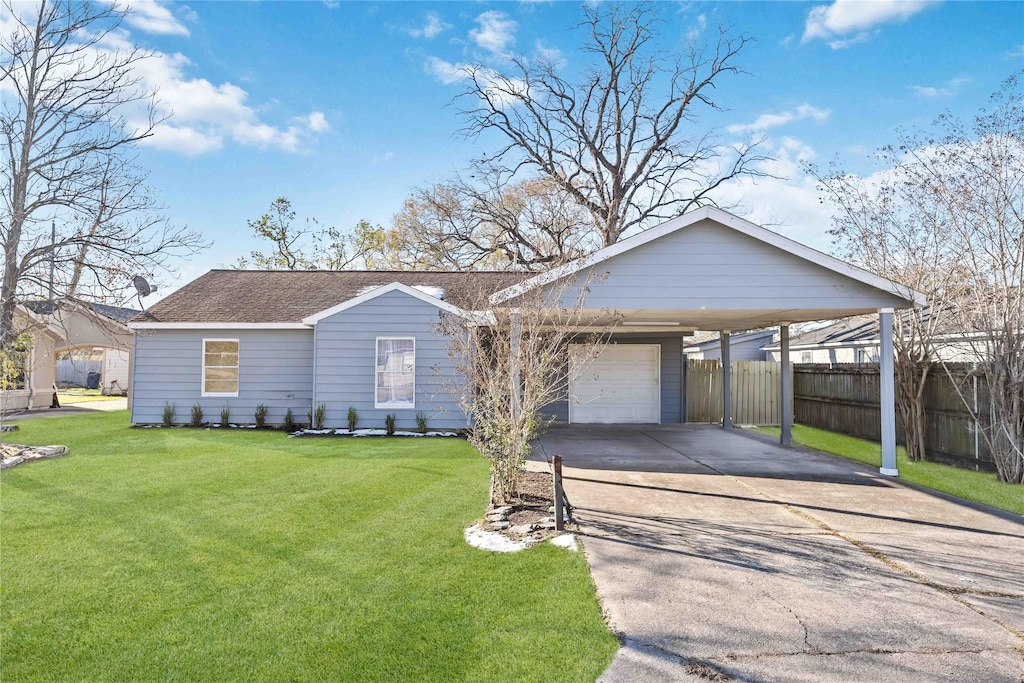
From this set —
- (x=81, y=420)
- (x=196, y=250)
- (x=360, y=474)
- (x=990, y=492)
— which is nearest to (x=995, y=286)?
(x=990, y=492)

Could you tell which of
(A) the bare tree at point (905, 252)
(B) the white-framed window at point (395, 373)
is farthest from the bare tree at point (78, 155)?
(A) the bare tree at point (905, 252)

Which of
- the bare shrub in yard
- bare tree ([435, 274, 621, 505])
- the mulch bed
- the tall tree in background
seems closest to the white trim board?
the bare shrub in yard

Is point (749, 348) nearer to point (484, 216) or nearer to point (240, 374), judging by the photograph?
point (484, 216)

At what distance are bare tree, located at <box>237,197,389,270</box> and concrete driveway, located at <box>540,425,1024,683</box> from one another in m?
25.1

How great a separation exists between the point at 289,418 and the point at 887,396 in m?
11.9

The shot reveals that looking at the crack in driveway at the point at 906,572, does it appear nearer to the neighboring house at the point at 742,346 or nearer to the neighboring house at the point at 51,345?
the neighboring house at the point at 51,345

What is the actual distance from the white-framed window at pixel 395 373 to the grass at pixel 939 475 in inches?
328

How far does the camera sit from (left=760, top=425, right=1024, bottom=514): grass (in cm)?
762

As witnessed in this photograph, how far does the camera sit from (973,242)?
30.5ft

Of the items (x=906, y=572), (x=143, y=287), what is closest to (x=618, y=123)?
(x=143, y=287)

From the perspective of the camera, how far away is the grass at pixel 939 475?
762 centimetres

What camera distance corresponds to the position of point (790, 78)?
14.6 metres

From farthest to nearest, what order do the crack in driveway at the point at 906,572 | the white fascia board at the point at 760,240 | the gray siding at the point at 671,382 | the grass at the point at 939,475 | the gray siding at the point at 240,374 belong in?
the gray siding at the point at 671,382, the gray siding at the point at 240,374, the white fascia board at the point at 760,240, the grass at the point at 939,475, the crack in driveway at the point at 906,572

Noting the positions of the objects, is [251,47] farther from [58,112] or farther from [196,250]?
[58,112]
